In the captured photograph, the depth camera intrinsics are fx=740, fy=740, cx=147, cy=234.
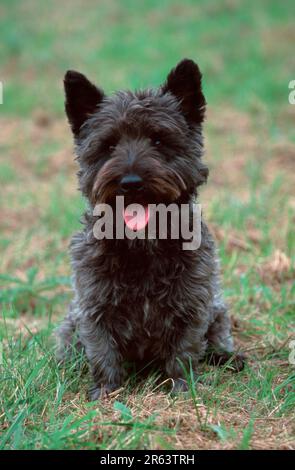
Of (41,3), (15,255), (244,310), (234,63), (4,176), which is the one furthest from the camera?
(41,3)

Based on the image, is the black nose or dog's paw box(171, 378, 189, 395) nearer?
the black nose

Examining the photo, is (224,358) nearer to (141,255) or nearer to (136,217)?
(141,255)

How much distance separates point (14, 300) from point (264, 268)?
2.16 metres

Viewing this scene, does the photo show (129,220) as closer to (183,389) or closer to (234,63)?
(183,389)

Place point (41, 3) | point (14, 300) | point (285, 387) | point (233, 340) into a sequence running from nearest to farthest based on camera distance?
point (285, 387)
point (233, 340)
point (14, 300)
point (41, 3)

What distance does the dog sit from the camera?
13.6 ft

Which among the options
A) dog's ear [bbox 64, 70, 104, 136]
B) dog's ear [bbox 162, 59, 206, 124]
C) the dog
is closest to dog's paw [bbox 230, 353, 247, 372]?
the dog

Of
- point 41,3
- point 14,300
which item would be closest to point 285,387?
point 14,300

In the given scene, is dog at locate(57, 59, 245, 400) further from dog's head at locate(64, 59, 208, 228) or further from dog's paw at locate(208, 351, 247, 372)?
dog's paw at locate(208, 351, 247, 372)

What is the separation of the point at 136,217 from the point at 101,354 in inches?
33.7

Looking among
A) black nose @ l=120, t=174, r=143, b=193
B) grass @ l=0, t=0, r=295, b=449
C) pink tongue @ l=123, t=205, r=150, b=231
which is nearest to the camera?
grass @ l=0, t=0, r=295, b=449

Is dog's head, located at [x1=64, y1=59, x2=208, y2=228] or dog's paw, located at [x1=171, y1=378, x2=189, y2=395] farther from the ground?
dog's head, located at [x1=64, y1=59, x2=208, y2=228]

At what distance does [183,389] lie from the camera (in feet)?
14.3

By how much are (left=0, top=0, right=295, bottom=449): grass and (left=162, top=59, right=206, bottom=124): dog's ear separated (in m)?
1.54
